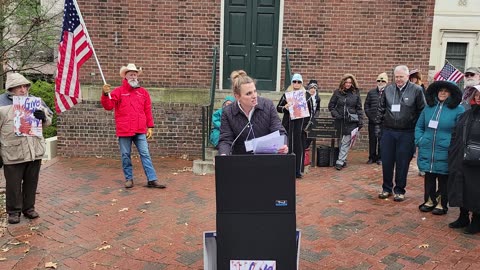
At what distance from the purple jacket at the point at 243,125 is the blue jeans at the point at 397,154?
2909 mm

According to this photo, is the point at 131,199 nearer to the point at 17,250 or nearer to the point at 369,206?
the point at 17,250

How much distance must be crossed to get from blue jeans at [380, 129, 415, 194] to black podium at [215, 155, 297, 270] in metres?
3.37

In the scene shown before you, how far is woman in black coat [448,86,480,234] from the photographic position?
15.7 ft

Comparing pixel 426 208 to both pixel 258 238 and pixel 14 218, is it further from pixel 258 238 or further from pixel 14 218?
pixel 14 218

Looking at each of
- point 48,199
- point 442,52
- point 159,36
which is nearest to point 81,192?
point 48,199

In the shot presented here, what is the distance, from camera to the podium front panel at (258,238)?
3.22 m

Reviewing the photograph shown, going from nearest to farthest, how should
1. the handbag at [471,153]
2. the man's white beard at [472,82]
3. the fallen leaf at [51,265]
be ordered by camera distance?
the fallen leaf at [51,265], the handbag at [471,153], the man's white beard at [472,82]

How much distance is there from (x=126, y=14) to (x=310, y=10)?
408cm

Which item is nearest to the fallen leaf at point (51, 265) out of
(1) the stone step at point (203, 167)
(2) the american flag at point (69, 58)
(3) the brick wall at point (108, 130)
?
(2) the american flag at point (69, 58)

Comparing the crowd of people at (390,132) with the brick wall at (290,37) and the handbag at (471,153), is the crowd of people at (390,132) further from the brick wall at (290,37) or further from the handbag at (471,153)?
the brick wall at (290,37)

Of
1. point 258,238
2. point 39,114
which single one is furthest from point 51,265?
point 258,238

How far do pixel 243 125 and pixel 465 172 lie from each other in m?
2.84

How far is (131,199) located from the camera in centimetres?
628

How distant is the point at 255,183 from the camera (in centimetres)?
316
